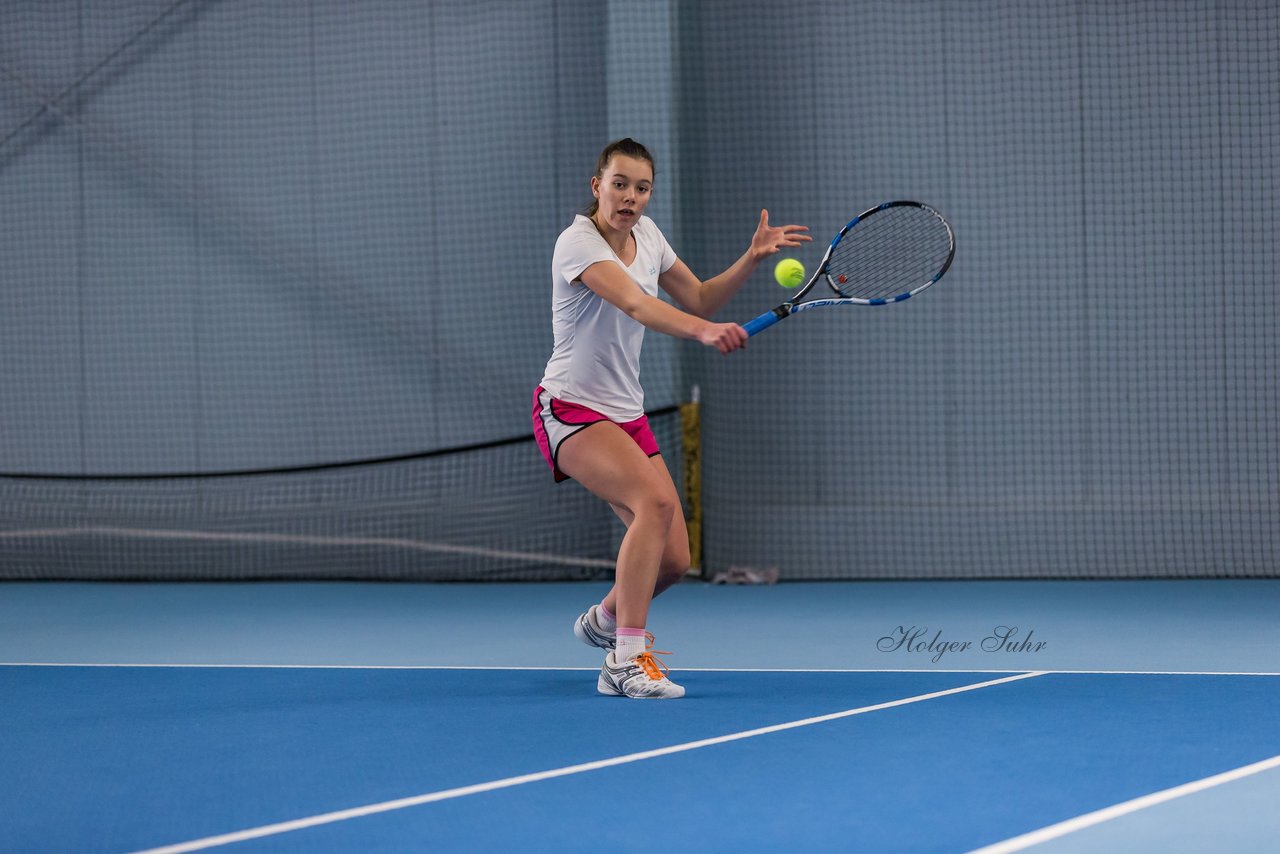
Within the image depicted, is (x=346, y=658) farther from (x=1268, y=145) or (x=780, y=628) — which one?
(x=1268, y=145)

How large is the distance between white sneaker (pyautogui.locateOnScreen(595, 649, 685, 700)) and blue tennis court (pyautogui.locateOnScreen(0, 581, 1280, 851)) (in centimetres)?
7

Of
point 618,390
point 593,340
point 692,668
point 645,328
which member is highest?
point 645,328

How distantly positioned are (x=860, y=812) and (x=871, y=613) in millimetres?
3674

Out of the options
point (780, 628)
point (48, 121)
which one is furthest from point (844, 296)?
point (48, 121)

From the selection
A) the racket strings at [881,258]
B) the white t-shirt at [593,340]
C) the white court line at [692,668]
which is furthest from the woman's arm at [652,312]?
the white court line at [692,668]

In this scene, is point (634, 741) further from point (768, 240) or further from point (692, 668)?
point (768, 240)

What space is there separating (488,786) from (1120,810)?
139 cm

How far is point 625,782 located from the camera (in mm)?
3393

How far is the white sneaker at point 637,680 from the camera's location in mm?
4500

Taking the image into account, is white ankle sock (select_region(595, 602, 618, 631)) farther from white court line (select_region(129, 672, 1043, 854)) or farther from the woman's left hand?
the woman's left hand

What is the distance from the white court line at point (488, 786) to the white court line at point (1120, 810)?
3.48 feet

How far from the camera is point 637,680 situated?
14.8 ft

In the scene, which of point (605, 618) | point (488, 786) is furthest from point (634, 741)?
point (605, 618)

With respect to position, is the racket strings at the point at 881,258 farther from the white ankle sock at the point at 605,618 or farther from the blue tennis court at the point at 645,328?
the white ankle sock at the point at 605,618
